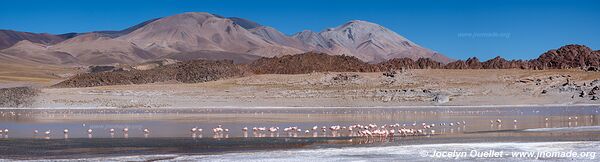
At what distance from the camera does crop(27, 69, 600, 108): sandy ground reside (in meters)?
65.8

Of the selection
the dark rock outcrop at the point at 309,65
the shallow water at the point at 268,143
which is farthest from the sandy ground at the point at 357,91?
the shallow water at the point at 268,143

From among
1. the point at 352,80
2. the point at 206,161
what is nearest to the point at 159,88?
the point at 352,80

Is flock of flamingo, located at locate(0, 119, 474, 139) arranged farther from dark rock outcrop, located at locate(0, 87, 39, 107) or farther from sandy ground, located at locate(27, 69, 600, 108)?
dark rock outcrop, located at locate(0, 87, 39, 107)

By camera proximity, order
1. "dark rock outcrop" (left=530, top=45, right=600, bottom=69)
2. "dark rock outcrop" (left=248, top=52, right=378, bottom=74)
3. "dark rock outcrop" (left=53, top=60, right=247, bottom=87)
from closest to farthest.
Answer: "dark rock outcrop" (left=53, top=60, right=247, bottom=87), "dark rock outcrop" (left=530, top=45, right=600, bottom=69), "dark rock outcrop" (left=248, top=52, right=378, bottom=74)

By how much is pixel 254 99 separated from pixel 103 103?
39.4ft

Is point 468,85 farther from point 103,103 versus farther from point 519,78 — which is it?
point 103,103

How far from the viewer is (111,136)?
29.3 metres

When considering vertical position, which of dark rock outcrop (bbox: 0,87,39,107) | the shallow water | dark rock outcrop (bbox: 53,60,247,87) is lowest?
the shallow water

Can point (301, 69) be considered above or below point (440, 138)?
above

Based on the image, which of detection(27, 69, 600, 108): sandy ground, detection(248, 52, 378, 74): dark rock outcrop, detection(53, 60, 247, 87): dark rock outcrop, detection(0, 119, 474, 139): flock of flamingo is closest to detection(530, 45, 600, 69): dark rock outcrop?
detection(27, 69, 600, 108): sandy ground

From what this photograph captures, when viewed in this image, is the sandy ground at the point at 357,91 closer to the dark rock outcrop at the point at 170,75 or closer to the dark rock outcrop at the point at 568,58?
the dark rock outcrop at the point at 170,75

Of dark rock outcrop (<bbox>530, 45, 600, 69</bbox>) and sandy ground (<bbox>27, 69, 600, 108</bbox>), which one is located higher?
dark rock outcrop (<bbox>530, 45, 600, 69</bbox>)

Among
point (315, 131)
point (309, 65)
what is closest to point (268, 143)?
point (315, 131)

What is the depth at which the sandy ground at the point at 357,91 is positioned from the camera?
65.8 metres
